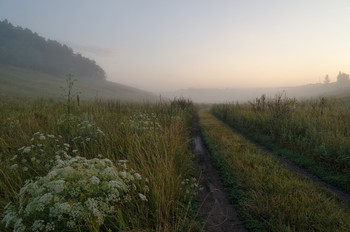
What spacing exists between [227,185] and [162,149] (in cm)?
202

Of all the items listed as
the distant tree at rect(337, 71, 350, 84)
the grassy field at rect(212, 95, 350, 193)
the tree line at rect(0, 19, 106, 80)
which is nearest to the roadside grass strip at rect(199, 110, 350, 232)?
the grassy field at rect(212, 95, 350, 193)

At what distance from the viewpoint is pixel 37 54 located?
8800 centimetres

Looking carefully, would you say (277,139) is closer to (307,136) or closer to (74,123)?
(307,136)

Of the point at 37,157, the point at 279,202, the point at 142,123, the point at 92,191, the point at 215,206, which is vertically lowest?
the point at 215,206

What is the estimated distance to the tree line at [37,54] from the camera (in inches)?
3191

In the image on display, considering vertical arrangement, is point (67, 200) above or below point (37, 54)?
below

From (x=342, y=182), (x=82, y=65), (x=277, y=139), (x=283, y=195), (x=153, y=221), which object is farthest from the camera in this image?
(x=82, y=65)

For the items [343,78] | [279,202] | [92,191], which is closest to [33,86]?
[92,191]

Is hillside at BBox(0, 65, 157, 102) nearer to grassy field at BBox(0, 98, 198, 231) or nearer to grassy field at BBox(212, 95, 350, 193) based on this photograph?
grassy field at BBox(212, 95, 350, 193)

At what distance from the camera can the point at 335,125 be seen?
312 inches

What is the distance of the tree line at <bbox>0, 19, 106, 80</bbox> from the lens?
8106cm

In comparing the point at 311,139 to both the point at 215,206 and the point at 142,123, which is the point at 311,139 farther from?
the point at 142,123

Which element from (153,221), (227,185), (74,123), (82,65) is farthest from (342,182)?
(82,65)

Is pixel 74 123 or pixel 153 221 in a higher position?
pixel 74 123
